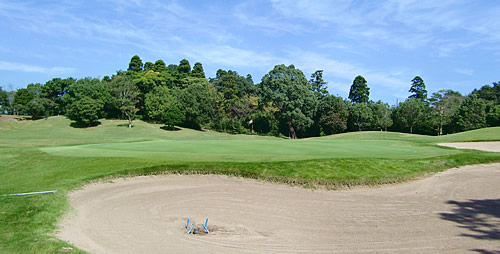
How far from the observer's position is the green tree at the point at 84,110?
6594cm

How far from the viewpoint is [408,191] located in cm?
1127

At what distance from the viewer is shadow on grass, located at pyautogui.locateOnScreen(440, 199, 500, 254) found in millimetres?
7520

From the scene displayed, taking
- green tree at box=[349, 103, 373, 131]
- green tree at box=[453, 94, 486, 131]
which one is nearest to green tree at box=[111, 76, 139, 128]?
green tree at box=[349, 103, 373, 131]

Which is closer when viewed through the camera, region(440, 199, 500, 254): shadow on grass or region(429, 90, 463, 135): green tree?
region(440, 199, 500, 254): shadow on grass

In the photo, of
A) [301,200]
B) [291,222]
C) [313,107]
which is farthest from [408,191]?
[313,107]

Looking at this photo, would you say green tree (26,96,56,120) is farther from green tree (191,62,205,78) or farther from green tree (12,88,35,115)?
green tree (191,62,205,78)

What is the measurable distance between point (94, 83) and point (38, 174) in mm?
70699

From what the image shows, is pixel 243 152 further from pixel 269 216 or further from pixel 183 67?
pixel 183 67

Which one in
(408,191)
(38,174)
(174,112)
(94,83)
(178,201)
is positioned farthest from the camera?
(94,83)

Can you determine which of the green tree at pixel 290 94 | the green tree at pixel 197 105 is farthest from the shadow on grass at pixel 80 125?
the green tree at pixel 290 94

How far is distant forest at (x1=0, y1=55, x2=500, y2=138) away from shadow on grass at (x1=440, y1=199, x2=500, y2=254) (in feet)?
173

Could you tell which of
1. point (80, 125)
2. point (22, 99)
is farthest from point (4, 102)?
point (80, 125)

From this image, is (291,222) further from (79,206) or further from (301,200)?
(79,206)

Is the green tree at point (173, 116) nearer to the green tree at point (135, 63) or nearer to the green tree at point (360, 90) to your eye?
the green tree at point (135, 63)
